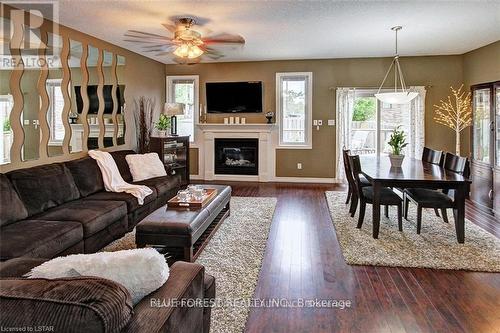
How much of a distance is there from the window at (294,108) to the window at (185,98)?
1949mm

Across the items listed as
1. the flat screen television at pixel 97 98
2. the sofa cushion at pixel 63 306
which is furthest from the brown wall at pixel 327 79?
the sofa cushion at pixel 63 306

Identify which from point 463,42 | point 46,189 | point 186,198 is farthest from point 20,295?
point 463,42

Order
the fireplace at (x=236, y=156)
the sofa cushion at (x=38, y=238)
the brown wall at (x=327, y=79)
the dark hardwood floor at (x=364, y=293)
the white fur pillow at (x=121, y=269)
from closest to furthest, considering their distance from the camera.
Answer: the white fur pillow at (x=121, y=269)
the dark hardwood floor at (x=364, y=293)
the sofa cushion at (x=38, y=238)
the brown wall at (x=327, y=79)
the fireplace at (x=236, y=156)

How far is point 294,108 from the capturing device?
7.77m

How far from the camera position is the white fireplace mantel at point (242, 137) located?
7816 millimetres

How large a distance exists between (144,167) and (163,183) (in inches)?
21.3

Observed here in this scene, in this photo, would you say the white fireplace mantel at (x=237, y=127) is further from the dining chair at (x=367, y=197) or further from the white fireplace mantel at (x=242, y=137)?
the dining chair at (x=367, y=197)

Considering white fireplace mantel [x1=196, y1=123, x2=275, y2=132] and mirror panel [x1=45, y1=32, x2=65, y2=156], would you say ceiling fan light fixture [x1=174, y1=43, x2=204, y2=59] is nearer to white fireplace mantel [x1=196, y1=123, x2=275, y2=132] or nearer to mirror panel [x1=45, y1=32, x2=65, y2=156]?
mirror panel [x1=45, y1=32, x2=65, y2=156]

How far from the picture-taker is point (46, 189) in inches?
145

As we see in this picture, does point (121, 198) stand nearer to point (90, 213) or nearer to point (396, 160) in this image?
point (90, 213)

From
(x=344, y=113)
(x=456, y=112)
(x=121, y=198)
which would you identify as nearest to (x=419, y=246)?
(x=121, y=198)

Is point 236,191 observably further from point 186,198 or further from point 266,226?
point 186,198

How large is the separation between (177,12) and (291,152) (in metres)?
Result: 4.31

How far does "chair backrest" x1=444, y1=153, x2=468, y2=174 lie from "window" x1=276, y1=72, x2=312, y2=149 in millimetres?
3420
